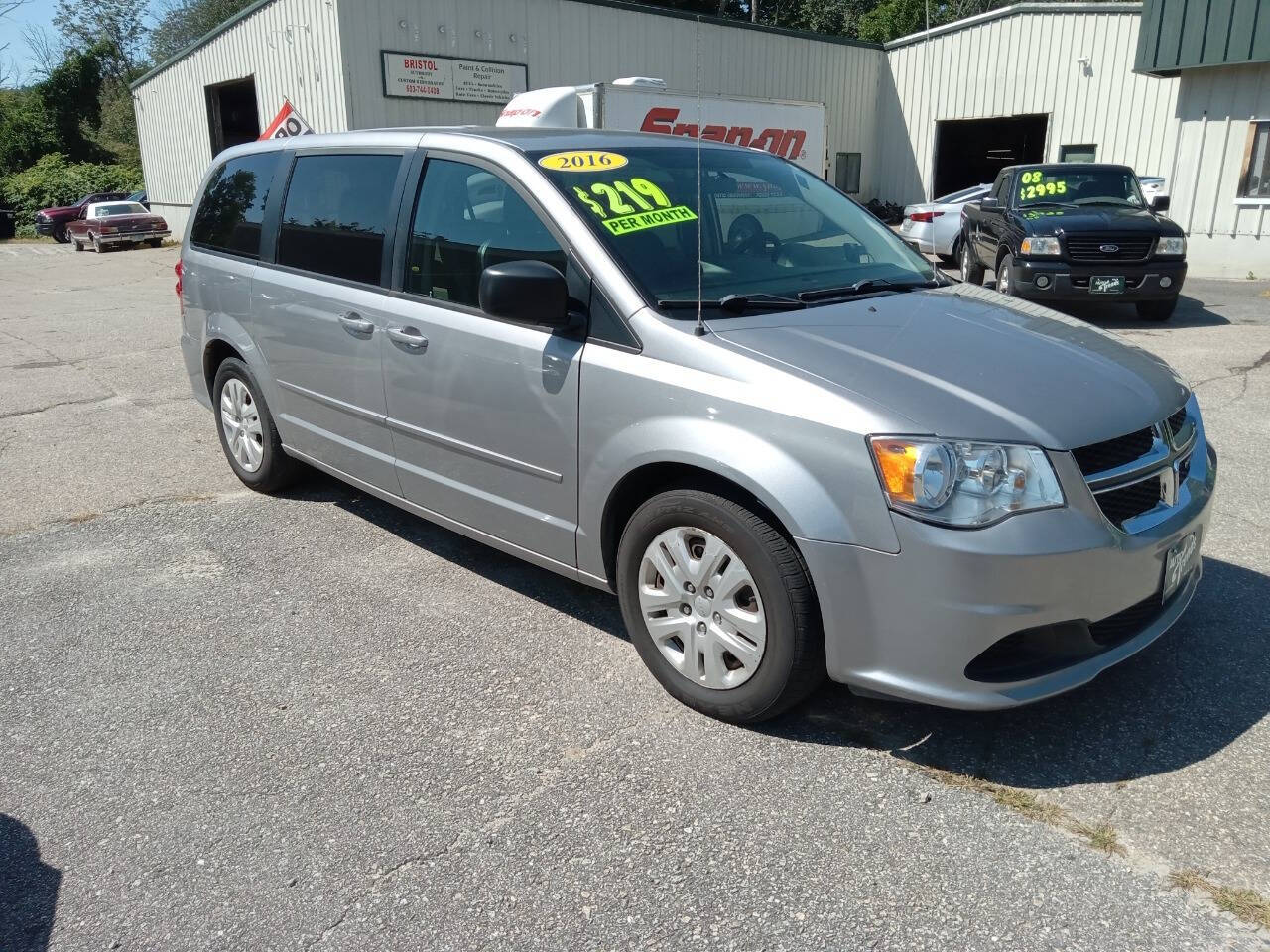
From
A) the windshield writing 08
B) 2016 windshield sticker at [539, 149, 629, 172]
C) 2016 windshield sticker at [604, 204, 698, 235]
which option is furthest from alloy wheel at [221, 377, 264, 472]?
Answer: the windshield writing 08

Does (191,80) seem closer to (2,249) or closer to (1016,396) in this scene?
(2,249)

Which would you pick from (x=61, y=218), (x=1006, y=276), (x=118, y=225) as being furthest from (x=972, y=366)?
(x=61, y=218)

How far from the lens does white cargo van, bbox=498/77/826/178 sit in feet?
46.0

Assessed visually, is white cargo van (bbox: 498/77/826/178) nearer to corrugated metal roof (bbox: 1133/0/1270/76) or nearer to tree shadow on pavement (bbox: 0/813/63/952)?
corrugated metal roof (bbox: 1133/0/1270/76)

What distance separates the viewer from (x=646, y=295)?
338 centimetres

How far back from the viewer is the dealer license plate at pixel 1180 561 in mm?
3111

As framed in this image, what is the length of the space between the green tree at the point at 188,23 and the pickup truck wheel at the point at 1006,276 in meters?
55.7

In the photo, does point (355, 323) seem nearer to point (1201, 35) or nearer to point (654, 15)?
point (1201, 35)

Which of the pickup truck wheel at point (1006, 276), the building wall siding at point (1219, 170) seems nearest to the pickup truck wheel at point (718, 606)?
the pickup truck wheel at point (1006, 276)

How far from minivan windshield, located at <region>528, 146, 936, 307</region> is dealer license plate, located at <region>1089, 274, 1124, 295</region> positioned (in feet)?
23.8

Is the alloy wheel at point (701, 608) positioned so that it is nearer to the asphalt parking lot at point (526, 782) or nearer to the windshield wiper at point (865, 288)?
the asphalt parking lot at point (526, 782)

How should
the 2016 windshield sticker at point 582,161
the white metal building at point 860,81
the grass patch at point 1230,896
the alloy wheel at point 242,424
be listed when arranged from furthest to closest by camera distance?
the white metal building at point 860,81
the alloy wheel at point 242,424
the 2016 windshield sticker at point 582,161
the grass patch at point 1230,896

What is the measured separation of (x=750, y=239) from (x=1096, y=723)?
209 centimetres

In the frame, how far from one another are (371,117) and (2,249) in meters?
18.7
